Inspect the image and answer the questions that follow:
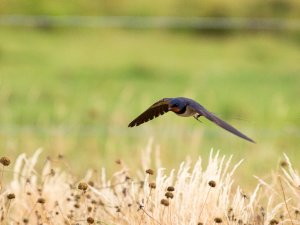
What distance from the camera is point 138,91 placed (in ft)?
44.6

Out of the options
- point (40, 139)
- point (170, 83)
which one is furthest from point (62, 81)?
point (40, 139)

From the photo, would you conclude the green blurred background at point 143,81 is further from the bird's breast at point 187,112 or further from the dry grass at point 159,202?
the bird's breast at point 187,112

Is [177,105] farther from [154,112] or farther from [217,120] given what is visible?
[217,120]

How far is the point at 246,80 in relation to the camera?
1516cm

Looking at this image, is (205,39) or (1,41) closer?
(1,41)

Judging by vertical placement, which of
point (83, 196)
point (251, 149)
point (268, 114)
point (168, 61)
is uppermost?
point (168, 61)

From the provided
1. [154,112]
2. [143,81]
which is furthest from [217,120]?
[143,81]

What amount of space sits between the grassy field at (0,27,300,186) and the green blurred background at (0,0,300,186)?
0.06ft

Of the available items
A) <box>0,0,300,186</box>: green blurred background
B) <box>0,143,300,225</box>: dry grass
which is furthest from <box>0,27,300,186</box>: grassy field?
<box>0,143,300,225</box>: dry grass

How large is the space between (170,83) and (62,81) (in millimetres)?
1351

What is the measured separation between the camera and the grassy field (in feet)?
25.8

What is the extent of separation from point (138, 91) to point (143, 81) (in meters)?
1.07

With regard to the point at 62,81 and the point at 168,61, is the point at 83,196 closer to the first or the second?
the point at 62,81

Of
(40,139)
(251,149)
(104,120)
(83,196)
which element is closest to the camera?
(83,196)
